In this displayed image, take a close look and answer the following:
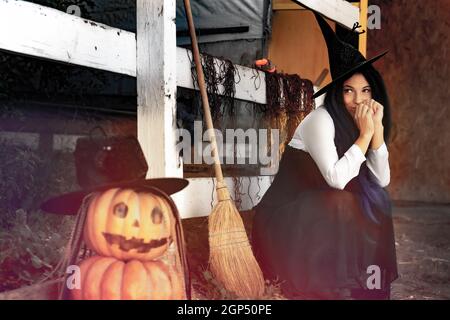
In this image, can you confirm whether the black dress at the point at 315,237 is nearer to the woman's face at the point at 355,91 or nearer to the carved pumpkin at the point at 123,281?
the woman's face at the point at 355,91

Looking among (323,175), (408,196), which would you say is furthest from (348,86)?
(408,196)

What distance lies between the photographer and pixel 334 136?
10.2 ft

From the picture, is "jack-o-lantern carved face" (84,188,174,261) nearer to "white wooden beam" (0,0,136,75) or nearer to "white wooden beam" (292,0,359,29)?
"white wooden beam" (0,0,136,75)

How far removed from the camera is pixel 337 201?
2975mm

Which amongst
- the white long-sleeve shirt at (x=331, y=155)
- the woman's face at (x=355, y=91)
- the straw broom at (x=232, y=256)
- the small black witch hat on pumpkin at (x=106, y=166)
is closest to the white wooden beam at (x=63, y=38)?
the small black witch hat on pumpkin at (x=106, y=166)

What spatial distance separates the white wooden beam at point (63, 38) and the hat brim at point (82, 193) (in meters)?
0.93

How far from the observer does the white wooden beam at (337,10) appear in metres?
5.43

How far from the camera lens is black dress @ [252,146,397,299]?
2.97 meters

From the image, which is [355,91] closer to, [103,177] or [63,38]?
[103,177]

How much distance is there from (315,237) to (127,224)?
1096mm
